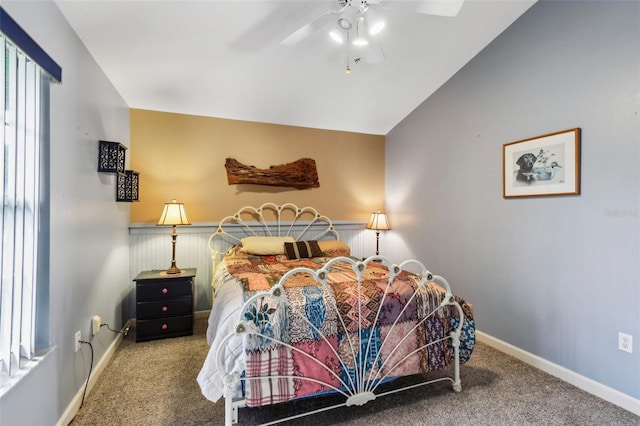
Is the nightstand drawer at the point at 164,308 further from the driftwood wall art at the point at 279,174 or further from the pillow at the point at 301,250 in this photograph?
the driftwood wall art at the point at 279,174

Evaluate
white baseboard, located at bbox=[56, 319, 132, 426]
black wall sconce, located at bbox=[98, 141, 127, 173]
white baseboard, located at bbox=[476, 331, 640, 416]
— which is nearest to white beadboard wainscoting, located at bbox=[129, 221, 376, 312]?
white baseboard, located at bbox=[56, 319, 132, 426]

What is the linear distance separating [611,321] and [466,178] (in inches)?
62.1

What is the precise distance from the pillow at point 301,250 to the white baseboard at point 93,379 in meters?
1.71

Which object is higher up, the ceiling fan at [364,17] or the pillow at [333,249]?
the ceiling fan at [364,17]

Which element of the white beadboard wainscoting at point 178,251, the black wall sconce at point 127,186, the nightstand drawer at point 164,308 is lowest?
the nightstand drawer at point 164,308

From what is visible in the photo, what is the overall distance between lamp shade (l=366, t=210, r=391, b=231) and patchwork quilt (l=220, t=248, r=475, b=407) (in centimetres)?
184

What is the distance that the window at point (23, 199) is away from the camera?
1271 millimetres

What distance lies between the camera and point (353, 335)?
175 cm

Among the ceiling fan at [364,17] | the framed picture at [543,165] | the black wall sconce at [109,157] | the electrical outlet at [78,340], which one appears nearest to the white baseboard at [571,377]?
the framed picture at [543,165]

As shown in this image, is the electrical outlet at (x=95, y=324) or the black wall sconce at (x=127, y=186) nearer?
the electrical outlet at (x=95, y=324)

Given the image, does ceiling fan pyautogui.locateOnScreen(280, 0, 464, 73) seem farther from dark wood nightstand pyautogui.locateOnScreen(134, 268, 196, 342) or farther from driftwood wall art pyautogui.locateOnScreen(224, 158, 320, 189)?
dark wood nightstand pyautogui.locateOnScreen(134, 268, 196, 342)

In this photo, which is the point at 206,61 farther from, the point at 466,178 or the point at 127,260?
the point at 466,178

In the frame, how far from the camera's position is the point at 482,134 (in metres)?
2.87

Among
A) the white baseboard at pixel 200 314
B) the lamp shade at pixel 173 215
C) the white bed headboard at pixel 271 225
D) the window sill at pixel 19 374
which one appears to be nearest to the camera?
the window sill at pixel 19 374
